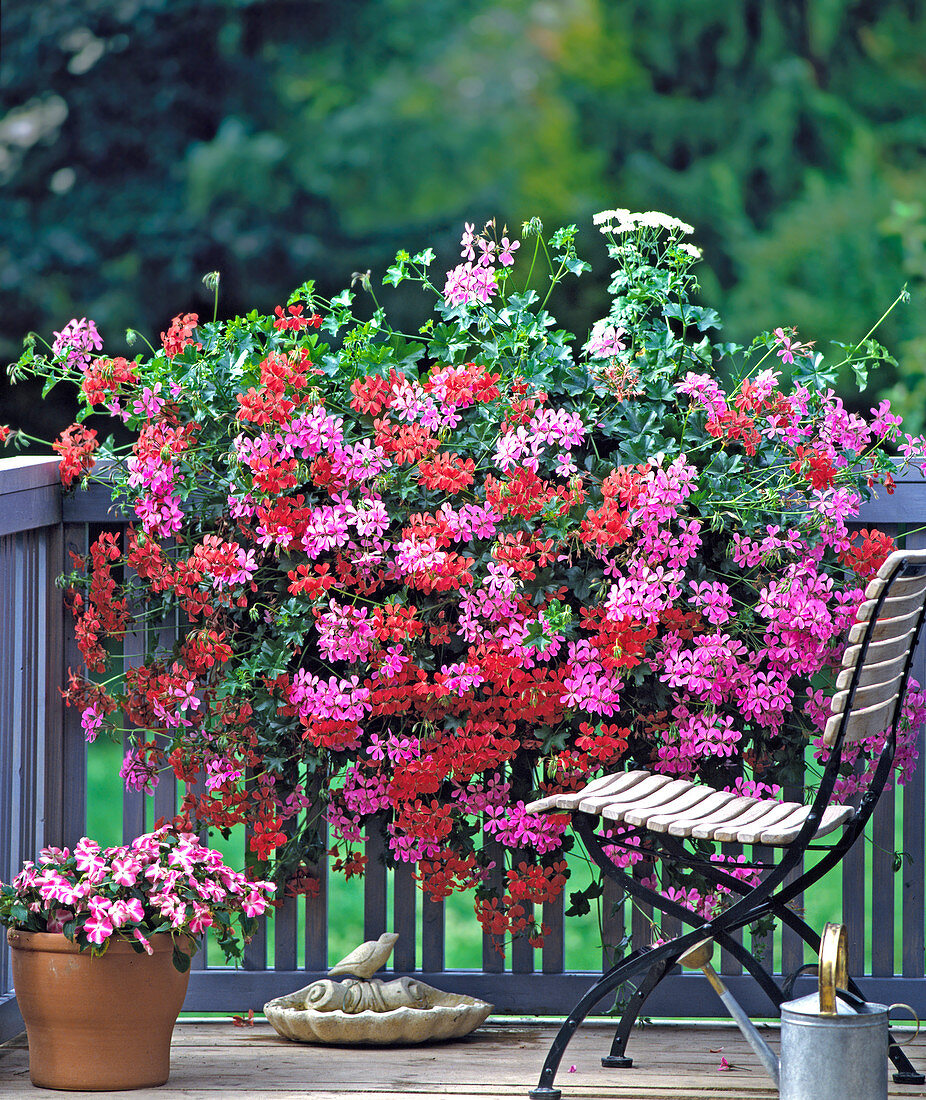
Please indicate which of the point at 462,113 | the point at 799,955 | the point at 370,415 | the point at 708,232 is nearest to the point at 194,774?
the point at 370,415

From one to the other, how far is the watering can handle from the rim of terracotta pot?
98 cm

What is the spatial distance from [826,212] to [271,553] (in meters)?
4.84

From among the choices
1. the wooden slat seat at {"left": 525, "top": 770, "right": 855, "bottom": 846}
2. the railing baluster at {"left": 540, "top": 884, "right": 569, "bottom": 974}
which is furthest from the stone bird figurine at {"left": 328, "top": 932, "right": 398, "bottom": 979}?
the wooden slat seat at {"left": 525, "top": 770, "right": 855, "bottom": 846}

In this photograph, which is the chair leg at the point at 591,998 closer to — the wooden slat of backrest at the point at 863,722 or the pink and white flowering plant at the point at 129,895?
the wooden slat of backrest at the point at 863,722

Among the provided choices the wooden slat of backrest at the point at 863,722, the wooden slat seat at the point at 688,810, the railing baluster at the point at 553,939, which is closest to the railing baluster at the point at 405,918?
the railing baluster at the point at 553,939

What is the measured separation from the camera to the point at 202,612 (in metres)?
2.68

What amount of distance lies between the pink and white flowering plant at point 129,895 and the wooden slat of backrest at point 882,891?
3.93ft

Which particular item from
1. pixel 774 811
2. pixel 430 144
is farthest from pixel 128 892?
pixel 430 144

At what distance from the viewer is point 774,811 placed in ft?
7.47

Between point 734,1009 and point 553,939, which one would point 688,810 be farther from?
point 553,939

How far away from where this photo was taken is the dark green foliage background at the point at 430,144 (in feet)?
22.4

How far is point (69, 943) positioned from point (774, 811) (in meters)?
1.11

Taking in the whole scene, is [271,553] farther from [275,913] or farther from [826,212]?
[826,212]

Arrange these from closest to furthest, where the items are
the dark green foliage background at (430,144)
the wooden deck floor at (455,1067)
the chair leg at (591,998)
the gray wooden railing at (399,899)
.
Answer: the chair leg at (591,998)
the wooden deck floor at (455,1067)
the gray wooden railing at (399,899)
the dark green foliage background at (430,144)
